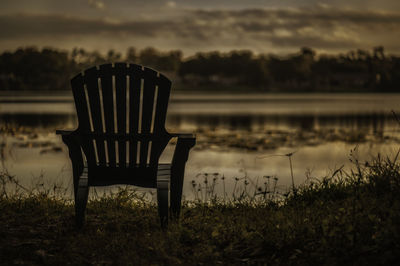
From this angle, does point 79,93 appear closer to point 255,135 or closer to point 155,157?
point 155,157

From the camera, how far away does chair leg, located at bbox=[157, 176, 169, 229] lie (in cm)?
427

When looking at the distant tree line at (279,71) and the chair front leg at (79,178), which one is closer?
the chair front leg at (79,178)

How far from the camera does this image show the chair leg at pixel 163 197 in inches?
168

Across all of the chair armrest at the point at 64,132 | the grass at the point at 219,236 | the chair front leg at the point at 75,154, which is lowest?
the grass at the point at 219,236

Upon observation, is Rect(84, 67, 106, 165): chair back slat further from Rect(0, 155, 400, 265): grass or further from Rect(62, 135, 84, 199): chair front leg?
Rect(0, 155, 400, 265): grass

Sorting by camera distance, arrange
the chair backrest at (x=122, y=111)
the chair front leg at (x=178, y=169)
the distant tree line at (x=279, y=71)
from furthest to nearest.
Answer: the distant tree line at (x=279, y=71)
the chair front leg at (x=178, y=169)
the chair backrest at (x=122, y=111)

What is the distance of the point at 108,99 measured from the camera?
4289mm

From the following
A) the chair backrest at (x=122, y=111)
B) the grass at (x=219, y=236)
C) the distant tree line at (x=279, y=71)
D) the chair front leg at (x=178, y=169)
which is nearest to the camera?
the grass at (x=219, y=236)

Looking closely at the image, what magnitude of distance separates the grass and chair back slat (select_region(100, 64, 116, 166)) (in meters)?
0.83

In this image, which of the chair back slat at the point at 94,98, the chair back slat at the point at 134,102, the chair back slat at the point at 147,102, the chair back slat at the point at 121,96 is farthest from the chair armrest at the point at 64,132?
the chair back slat at the point at 147,102

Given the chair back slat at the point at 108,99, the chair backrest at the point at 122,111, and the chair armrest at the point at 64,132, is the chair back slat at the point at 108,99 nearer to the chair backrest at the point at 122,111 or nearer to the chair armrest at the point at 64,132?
the chair backrest at the point at 122,111

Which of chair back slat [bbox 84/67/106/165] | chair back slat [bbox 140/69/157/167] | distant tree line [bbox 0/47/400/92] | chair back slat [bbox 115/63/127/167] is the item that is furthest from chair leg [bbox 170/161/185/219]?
distant tree line [bbox 0/47/400/92]

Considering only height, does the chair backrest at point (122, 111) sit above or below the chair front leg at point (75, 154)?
above

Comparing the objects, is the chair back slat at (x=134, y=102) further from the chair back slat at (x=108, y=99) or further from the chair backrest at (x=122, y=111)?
the chair back slat at (x=108, y=99)
